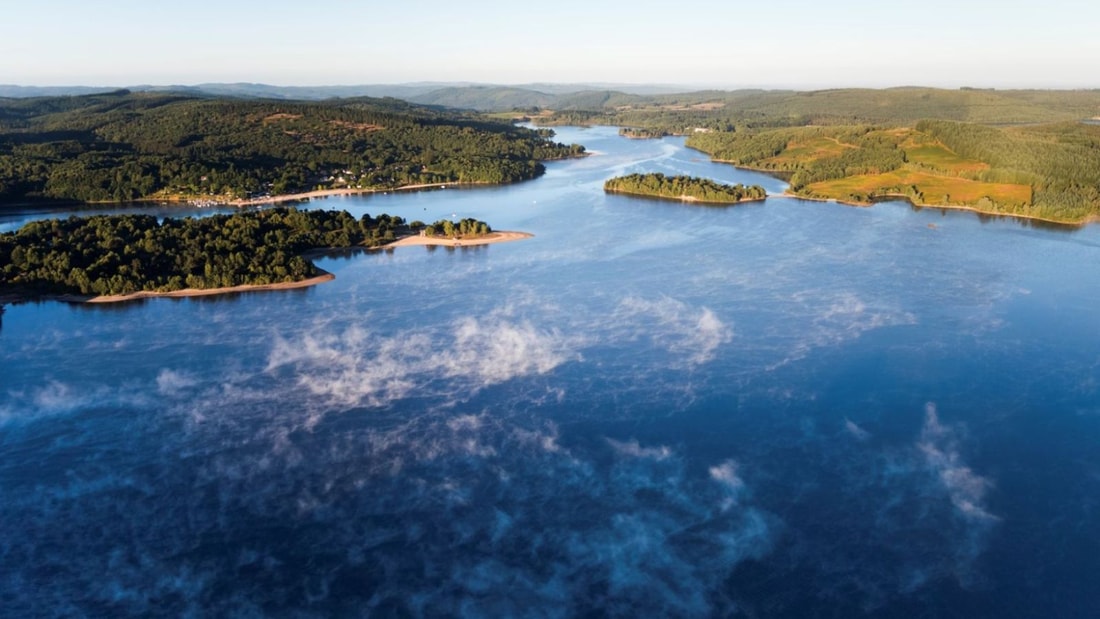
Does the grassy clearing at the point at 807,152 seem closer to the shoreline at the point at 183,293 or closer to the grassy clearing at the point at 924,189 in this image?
the grassy clearing at the point at 924,189

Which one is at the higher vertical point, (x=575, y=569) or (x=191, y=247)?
(x=191, y=247)

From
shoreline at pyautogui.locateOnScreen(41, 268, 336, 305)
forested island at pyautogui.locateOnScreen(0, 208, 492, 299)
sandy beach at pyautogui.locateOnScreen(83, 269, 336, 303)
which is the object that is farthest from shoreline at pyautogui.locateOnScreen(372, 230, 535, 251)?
shoreline at pyautogui.locateOnScreen(41, 268, 336, 305)

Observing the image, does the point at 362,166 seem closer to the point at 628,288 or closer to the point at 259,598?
the point at 628,288

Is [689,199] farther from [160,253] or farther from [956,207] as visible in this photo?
[160,253]

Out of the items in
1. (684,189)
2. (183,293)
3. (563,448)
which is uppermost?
(684,189)

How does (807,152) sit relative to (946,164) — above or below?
above

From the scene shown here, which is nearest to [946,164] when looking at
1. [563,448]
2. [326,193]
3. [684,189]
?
[684,189]

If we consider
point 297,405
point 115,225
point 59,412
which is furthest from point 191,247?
point 297,405
